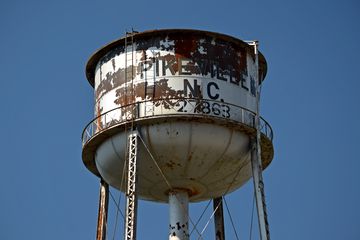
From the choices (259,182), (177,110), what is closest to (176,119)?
(177,110)

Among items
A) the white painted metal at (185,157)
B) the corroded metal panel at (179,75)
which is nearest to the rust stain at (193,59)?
the corroded metal panel at (179,75)

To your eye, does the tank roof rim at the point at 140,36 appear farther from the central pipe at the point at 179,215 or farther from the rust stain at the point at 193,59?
the central pipe at the point at 179,215

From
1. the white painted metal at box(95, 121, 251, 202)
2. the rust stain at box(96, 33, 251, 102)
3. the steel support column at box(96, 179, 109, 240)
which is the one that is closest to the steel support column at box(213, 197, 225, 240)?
the white painted metal at box(95, 121, 251, 202)

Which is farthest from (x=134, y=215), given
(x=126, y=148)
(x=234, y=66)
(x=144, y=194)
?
(x=234, y=66)

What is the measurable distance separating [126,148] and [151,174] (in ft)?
4.44

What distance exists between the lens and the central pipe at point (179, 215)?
23.5m

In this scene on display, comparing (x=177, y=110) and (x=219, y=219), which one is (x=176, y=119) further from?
(x=219, y=219)

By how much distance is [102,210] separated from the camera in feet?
78.4

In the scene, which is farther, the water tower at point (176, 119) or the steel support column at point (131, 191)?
the water tower at point (176, 119)

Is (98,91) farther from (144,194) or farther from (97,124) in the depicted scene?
(144,194)

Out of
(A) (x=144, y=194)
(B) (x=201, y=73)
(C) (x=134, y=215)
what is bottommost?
(C) (x=134, y=215)

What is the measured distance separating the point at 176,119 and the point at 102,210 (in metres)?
4.13

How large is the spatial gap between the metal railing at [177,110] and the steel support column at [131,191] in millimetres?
675

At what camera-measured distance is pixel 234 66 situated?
74.9ft
